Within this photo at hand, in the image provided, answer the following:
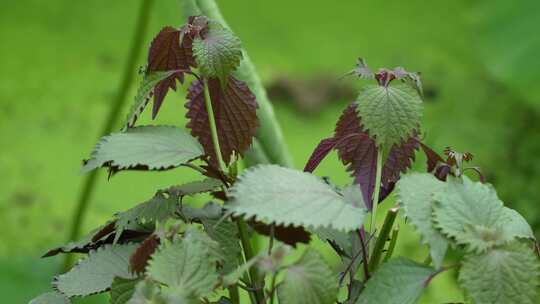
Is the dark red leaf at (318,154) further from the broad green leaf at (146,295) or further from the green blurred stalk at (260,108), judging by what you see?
the green blurred stalk at (260,108)

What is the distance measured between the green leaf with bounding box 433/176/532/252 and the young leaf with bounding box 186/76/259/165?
115 millimetres

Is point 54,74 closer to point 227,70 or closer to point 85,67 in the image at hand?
point 85,67

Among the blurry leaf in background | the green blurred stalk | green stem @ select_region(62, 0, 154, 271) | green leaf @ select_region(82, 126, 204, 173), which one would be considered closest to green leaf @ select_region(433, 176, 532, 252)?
green leaf @ select_region(82, 126, 204, 173)

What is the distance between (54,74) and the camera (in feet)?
6.68

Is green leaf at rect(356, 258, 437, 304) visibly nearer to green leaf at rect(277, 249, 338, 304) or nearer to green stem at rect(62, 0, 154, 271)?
green leaf at rect(277, 249, 338, 304)

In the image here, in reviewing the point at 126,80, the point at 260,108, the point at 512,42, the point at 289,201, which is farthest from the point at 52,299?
the point at 512,42

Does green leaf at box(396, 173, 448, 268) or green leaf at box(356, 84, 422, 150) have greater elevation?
green leaf at box(356, 84, 422, 150)

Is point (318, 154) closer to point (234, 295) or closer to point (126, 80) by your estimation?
point (234, 295)

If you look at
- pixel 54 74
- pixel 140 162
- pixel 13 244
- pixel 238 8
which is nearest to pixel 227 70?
pixel 140 162

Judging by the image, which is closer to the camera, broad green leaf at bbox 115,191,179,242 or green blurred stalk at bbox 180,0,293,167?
broad green leaf at bbox 115,191,179,242

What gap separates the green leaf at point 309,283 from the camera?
31 cm

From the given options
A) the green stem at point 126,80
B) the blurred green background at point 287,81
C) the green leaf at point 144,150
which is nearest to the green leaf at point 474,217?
the green leaf at point 144,150

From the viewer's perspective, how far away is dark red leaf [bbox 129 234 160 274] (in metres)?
0.34

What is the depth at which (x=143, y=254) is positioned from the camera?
340 millimetres
